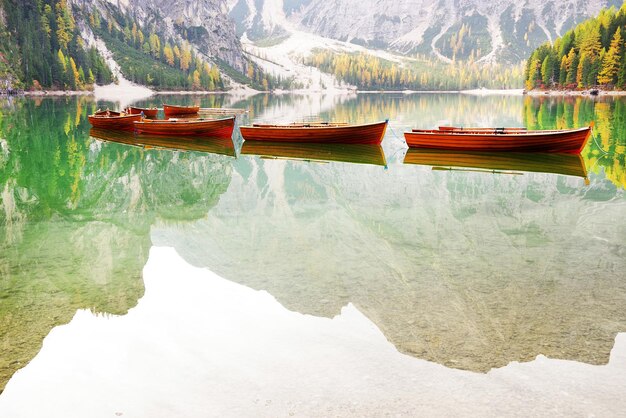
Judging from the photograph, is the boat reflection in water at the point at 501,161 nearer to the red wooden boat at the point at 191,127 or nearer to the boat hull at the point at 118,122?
the red wooden boat at the point at 191,127

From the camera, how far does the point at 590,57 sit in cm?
11462

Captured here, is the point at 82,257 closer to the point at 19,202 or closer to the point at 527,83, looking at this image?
the point at 19,202

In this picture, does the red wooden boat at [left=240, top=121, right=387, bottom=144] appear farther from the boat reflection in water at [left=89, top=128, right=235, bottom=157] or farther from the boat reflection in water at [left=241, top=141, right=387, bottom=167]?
the boat reflection in water at [left=89, top=128, right=235, bottom=157]

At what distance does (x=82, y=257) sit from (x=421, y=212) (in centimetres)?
1026

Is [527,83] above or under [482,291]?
above

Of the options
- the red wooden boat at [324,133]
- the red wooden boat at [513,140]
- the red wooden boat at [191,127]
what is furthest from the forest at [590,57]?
the red wooden boat at [191,127]

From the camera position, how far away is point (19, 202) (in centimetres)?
1805

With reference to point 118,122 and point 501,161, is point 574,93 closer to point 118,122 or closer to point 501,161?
point 501,161

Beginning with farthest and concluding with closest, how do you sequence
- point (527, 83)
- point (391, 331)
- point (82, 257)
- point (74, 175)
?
point (527, 83) → point (74, 175) → point (82, 257) → point (391, 331)

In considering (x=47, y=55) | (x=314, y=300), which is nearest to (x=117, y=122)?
(x=314, y=300)

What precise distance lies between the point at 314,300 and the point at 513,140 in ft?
76.5

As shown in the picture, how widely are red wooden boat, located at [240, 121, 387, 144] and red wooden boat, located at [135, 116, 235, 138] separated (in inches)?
122

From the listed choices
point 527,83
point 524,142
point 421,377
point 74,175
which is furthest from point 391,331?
point 527,83

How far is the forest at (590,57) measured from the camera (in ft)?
355
